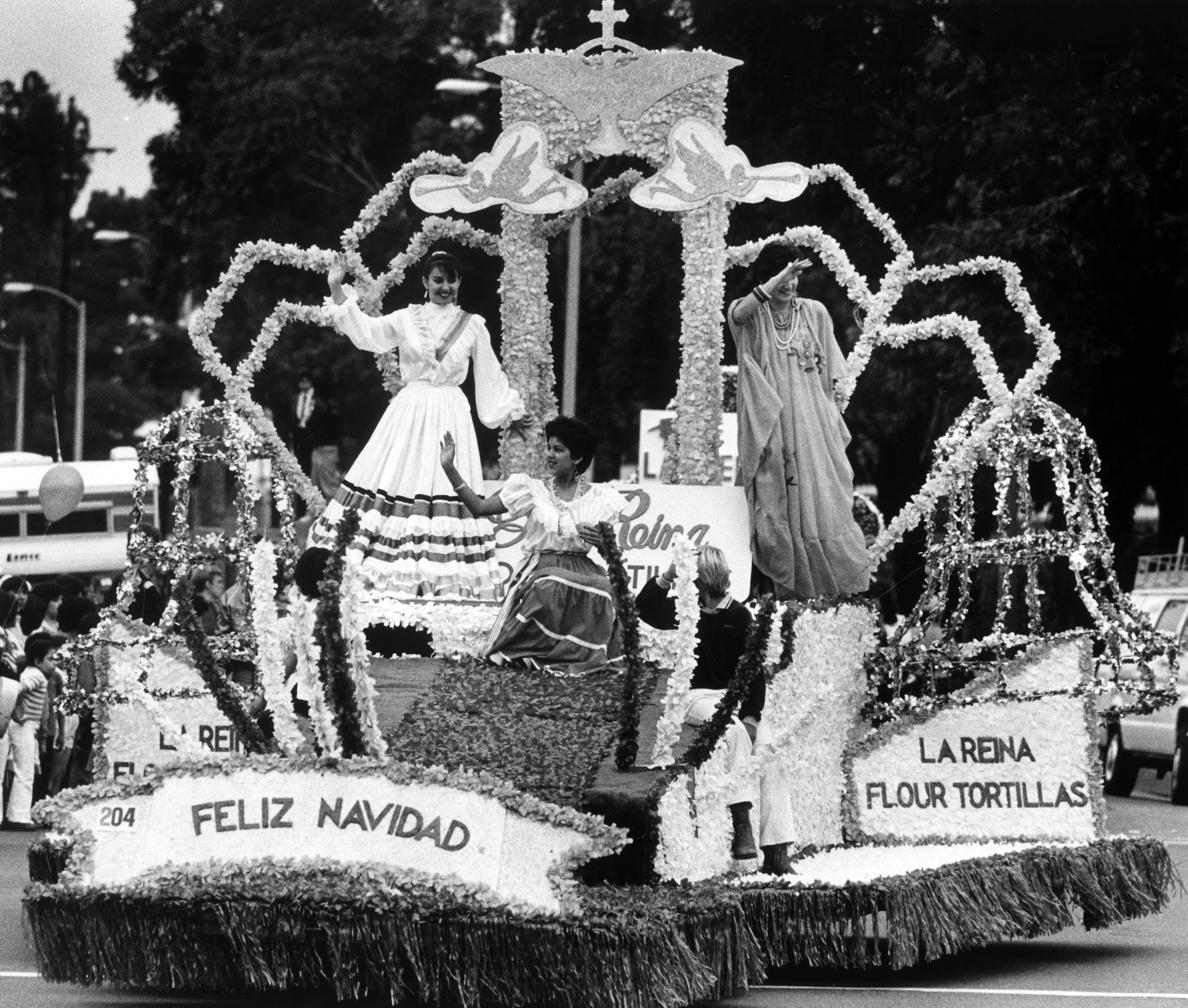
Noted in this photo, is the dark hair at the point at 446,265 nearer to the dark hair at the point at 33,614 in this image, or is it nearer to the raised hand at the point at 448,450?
the raised hand at the point at 448,450

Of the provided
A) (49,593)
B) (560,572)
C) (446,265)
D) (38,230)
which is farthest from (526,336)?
(38,230)

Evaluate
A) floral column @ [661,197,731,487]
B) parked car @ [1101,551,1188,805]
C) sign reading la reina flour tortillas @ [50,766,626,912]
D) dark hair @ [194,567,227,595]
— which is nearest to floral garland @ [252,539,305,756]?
sign reading la reina flour tortillas @ [50,766,626,912]

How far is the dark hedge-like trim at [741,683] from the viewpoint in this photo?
8.97 m

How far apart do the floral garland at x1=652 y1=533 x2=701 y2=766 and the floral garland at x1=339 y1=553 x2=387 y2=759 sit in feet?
3.74

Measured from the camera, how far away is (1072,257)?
932 inches

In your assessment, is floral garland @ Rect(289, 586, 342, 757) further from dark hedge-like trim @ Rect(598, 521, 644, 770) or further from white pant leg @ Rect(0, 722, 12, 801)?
white pant leg @ Rect(0, 722, 12, 801)

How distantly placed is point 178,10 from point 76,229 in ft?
130

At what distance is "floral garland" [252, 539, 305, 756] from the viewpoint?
8.55 metres

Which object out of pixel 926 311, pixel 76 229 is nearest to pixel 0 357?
pixel 76 229

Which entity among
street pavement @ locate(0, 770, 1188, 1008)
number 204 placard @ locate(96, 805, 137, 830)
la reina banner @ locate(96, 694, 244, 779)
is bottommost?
street pavement @ locate(0, 770, 1188, 1008)

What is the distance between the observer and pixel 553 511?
1098cm

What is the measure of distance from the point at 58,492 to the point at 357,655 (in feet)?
39.3

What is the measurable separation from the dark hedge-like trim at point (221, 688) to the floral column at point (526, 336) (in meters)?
4.12

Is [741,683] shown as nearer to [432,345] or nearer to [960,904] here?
[960,904]
